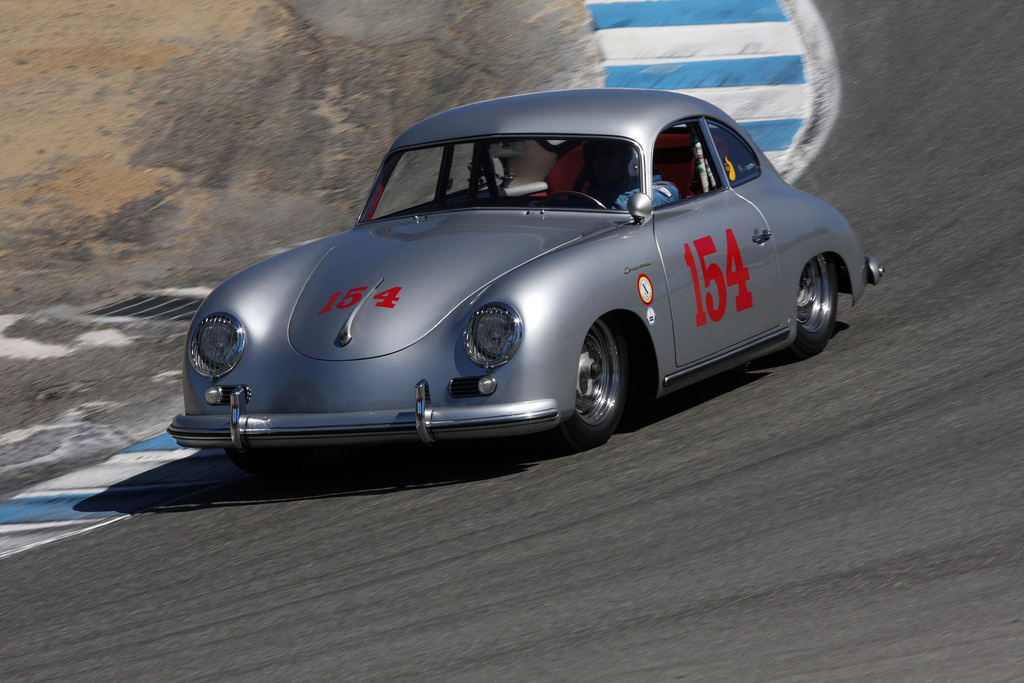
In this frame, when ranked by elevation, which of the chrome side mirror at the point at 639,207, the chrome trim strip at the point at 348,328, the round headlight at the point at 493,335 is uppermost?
the chrome side mirror at the point at 639,207

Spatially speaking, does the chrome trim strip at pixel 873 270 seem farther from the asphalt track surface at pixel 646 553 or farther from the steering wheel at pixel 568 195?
the steering wheel at pixel 568 195

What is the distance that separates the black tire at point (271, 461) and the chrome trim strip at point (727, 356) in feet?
5.24

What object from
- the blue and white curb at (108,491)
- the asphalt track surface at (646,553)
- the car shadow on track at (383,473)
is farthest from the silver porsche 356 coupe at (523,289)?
the blue and white curb at (108,491)

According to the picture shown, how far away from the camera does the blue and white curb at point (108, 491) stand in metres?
5.33

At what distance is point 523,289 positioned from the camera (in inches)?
197

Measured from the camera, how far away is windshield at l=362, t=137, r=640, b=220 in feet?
19.3

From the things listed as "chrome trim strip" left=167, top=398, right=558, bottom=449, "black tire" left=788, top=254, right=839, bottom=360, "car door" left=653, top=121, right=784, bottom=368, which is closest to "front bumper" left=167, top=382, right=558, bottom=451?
"chrome trim strip" left=167, top=398, right=558, bottom=449

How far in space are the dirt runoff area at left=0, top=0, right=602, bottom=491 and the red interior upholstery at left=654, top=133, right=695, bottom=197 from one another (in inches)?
113

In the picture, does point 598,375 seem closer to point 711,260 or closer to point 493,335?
point 493,335

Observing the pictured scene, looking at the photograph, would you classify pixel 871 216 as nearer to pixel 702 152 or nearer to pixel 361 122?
pixel 702 152

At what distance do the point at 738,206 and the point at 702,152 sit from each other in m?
0.37

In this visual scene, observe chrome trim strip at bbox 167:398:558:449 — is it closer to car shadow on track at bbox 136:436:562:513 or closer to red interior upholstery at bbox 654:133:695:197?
car shadow on track at bbox 136:436:562:513

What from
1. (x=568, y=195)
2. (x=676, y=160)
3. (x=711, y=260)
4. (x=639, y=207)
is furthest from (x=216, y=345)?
(x=676, y=160)

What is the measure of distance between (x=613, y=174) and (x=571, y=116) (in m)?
0.37
